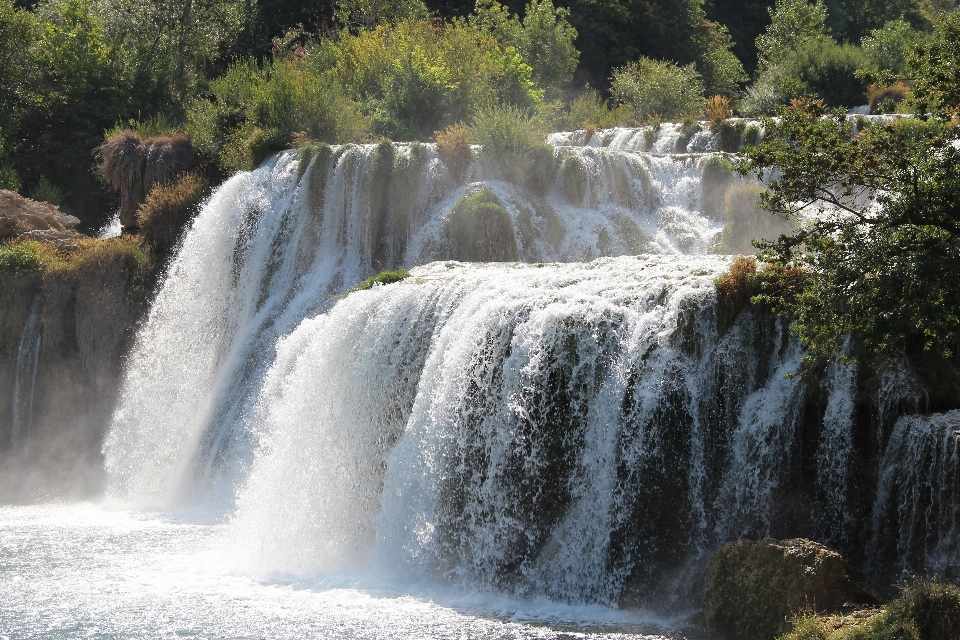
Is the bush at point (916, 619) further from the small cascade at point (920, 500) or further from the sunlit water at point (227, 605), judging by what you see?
the sunlit water at point (227, 605)

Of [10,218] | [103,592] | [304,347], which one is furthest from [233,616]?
[10,218]

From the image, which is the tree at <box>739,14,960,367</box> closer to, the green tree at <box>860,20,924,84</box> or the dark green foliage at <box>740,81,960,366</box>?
the dark green foliage at <box>740,81,960,366</box>

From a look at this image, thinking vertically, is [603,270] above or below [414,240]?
below

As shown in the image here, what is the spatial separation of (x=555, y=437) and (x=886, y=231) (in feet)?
14.9

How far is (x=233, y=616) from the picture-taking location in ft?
36.9

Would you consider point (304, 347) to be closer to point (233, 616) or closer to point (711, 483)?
point (233, 616)

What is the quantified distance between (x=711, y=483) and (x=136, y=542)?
8.60 meters

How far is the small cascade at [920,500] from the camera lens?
9852mm

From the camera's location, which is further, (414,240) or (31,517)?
(414,240)

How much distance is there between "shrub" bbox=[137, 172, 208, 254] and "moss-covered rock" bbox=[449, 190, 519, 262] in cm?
675

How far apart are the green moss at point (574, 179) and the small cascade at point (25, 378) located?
442 inches

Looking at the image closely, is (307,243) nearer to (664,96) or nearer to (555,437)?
(555,437)

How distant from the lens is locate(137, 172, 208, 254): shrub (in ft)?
73.8

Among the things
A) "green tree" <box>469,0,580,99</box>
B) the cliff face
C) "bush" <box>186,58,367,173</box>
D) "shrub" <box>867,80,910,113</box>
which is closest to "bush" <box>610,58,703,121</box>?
"green tree" <box>469,0,580,99</box>
